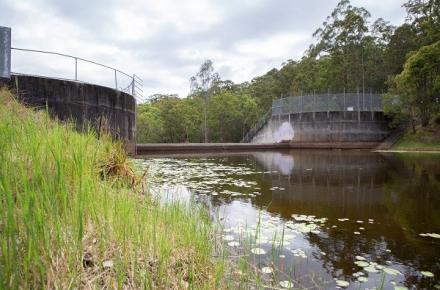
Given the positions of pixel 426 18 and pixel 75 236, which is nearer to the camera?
pixel 75 236

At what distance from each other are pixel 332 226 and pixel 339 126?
88.4ft

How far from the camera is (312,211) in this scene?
642 centimetres

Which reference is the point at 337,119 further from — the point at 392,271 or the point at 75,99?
the point at 392,271

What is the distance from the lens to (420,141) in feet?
86.5

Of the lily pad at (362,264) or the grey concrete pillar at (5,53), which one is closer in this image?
the lily pad at (362,264)

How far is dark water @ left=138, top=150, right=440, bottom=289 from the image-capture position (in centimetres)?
349

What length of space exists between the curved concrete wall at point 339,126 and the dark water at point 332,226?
67.4 ft

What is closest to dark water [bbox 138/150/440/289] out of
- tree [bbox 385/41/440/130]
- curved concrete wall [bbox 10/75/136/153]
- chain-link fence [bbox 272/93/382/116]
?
curved concrete wall [bbox 10/75/136/153]

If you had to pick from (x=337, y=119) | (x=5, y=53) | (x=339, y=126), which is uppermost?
(x=5, y=53)

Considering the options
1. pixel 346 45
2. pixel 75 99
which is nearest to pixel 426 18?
pixel 346 45

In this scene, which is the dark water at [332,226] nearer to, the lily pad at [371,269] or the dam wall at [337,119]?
the lily pad at [371,269]

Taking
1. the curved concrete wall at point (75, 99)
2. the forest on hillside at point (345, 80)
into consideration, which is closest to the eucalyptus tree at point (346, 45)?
the forest on hillside at point (345, 80)

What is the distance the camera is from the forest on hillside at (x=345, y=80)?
26125mm

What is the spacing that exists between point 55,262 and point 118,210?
2.71 feet
